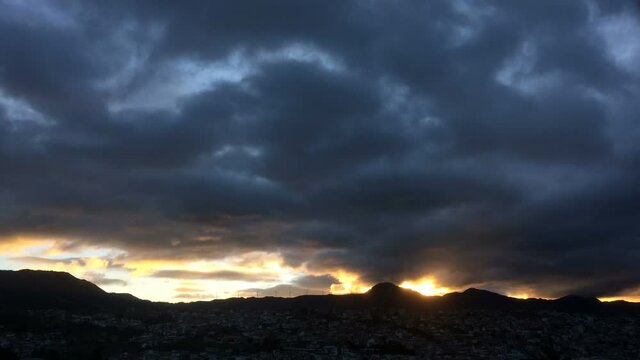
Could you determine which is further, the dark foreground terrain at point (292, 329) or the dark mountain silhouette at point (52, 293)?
the dark mountain silhouette at point (52, 293)

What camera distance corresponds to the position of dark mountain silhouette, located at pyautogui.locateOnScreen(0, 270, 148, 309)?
128875 millimetres

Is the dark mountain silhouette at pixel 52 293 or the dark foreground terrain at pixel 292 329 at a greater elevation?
the dark mountain silhouette at pixel 52 293

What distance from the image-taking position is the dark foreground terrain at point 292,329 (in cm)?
9581

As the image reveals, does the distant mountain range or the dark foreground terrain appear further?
the distant mountain range

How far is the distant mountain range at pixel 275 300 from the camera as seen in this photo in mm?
135500

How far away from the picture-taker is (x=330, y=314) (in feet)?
403

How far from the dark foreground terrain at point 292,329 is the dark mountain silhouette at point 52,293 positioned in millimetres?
352

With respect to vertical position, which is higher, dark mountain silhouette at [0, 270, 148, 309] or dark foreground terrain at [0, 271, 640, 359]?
dark mountain silhouette at [0, 270, 148, 309]

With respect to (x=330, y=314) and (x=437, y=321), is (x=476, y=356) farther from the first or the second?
(x=330, y=314)

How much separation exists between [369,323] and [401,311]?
13.8m

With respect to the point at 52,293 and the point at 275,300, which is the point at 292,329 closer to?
the point at 275,300

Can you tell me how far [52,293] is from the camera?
462ft

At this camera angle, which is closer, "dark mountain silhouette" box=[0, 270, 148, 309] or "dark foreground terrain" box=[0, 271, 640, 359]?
"dark foreground terrain" box=[0, 271, 640, 359]

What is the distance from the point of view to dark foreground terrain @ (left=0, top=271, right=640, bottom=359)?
314 ft
